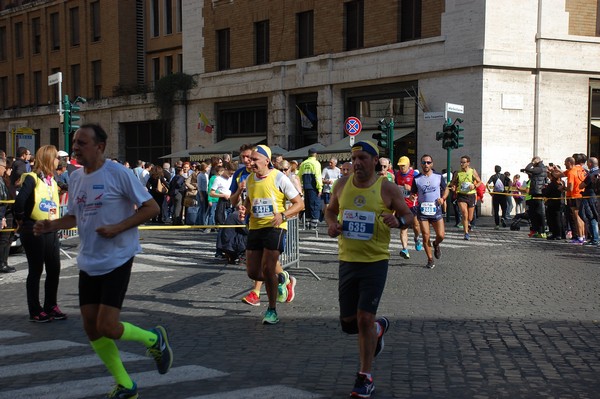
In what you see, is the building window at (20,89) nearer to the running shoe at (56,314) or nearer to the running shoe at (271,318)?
the running shoe at (56,314)

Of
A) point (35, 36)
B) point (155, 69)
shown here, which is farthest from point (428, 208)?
point (35, 36)

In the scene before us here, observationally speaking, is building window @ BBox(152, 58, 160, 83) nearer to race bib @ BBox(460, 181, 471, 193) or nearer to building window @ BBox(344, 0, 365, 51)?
building window @ BBox(344, 0, 365, 51)

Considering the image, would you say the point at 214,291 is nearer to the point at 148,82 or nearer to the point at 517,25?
the point at 517,25

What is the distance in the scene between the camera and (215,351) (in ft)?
22.2

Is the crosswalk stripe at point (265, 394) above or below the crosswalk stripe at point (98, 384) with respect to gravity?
above

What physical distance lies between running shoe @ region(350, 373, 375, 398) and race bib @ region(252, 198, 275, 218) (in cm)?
317

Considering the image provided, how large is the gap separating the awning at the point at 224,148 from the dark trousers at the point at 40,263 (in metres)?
24.7

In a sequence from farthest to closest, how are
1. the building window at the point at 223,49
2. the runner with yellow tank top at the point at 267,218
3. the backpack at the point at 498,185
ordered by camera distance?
1. the building window at the point at 223,49
2. the backpack at the point at 498,185
3. the runner with yellow tank top at the point at 267,218

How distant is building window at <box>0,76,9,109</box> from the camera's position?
50.9m

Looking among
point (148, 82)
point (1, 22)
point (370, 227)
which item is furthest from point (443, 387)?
point (1, 22)

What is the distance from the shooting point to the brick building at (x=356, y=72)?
2583 centimetres

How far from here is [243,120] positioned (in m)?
35.2

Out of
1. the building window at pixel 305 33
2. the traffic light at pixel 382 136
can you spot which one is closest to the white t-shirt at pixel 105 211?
the traffic light at pixel 382 136

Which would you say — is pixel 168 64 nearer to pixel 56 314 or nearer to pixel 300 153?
pixel 300 153
